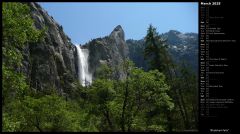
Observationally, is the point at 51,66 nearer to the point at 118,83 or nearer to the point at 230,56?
the point at 118,83

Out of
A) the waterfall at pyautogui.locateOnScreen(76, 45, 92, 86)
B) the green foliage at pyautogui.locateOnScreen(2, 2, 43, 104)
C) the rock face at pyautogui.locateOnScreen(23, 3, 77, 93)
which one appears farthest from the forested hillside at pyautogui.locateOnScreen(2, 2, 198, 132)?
the waterfall at pyautogui.locateOnScreen(76, 45, 92, 86)

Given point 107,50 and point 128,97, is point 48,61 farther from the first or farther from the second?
point 128,97

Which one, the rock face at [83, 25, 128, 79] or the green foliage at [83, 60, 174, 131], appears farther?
the rock face at [83, 25, 128, 79]

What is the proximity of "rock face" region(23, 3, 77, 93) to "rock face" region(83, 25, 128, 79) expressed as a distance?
22834 millimetres

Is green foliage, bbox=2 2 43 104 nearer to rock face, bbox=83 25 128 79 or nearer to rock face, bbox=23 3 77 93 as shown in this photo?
rock face, bbox=23 3 77 93

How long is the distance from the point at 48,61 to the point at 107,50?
2225 inches

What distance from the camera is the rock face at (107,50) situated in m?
145

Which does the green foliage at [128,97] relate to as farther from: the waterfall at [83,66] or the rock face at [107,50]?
the rock face at [107,50]

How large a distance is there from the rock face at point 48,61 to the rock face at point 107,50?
22834 millimetres

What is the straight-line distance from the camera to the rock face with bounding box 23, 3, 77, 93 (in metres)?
96.4

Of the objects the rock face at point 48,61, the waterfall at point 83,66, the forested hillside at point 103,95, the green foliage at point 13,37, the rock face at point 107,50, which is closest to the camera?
the green foliage at point 13,37

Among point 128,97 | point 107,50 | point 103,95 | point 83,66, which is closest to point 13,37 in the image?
point 128,97

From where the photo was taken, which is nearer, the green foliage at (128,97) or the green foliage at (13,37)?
the green foliage at (13,37)

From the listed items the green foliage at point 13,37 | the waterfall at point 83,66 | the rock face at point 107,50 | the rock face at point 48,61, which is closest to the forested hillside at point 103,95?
the green foliage at point 13,37
